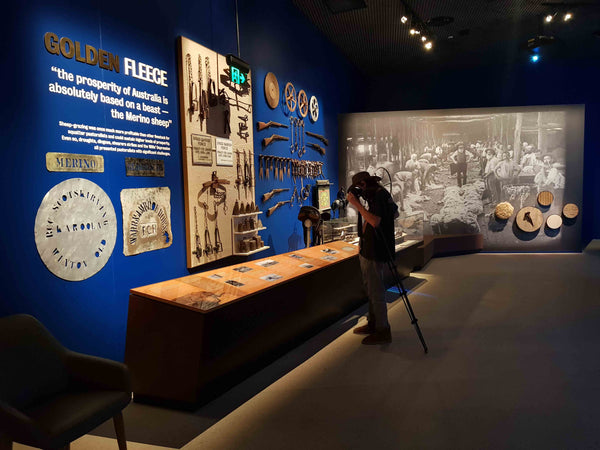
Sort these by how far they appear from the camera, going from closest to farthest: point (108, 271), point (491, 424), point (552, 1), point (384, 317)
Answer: point (491, 424) → point (108, 271) → point (384, 317) → point (552, 1)

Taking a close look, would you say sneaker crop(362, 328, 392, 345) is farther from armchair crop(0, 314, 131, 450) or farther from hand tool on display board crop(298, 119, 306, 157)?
hand tool on display board crop(298, 119, 306, 157)

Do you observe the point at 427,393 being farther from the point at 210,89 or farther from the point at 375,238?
the point at 210,89

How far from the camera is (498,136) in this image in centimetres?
915

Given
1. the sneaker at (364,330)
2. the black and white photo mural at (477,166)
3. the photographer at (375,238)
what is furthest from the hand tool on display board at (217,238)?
the black and white photo mural at (477,166)

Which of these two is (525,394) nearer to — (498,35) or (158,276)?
(158,276)

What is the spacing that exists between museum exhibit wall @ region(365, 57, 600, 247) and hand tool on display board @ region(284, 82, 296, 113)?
583 cm

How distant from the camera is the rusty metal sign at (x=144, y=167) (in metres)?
3.29

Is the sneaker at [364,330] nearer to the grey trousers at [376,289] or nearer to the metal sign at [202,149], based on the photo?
the grey trousers at [376,289]

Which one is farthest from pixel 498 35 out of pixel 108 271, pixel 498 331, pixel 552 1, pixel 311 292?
pixel 108 271

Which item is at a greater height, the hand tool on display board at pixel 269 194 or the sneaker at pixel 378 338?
the hand tool on display board at pixel 269 194

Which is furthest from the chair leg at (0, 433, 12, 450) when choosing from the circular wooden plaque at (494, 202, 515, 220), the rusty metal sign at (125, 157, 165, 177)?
the circular wooden plaque at (494, 202, 515, 220)

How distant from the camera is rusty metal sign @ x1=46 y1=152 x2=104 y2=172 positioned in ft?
8.86

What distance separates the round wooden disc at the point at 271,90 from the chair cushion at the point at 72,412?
411 cm

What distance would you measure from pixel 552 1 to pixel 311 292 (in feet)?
20.7
